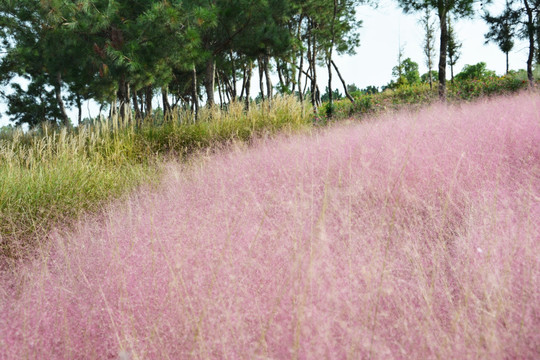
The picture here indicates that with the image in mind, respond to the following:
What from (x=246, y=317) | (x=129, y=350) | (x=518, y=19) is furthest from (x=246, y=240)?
(x=518, y=19)

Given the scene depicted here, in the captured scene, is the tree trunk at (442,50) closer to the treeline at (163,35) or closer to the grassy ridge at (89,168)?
the treeline at (163,35)

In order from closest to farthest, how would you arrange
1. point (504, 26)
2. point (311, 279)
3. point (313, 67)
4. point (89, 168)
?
point (311, 279), point (89, 168), point (504, 26), point (313, 67)

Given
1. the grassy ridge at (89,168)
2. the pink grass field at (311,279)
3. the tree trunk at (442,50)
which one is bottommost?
the pink grass field at (311,279)

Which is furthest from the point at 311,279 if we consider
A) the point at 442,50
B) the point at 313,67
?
the point at 313,67

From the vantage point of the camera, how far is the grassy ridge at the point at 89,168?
114 inches

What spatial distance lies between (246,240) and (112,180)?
10.2ft

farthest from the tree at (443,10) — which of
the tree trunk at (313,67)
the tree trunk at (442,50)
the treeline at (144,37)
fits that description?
the tree trunk at (313,67)

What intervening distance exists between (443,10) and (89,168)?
9.44 metres

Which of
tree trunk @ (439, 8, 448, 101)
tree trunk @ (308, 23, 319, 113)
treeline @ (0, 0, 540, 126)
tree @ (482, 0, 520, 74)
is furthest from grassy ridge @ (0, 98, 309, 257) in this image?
tree @ (482, 0, 520, 74)

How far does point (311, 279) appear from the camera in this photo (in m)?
1.29

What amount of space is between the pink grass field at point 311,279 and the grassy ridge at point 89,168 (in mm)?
970

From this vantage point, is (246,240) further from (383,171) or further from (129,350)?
(383,171)

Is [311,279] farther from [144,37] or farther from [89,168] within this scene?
[144,37]

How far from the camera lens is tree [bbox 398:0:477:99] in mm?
8234
